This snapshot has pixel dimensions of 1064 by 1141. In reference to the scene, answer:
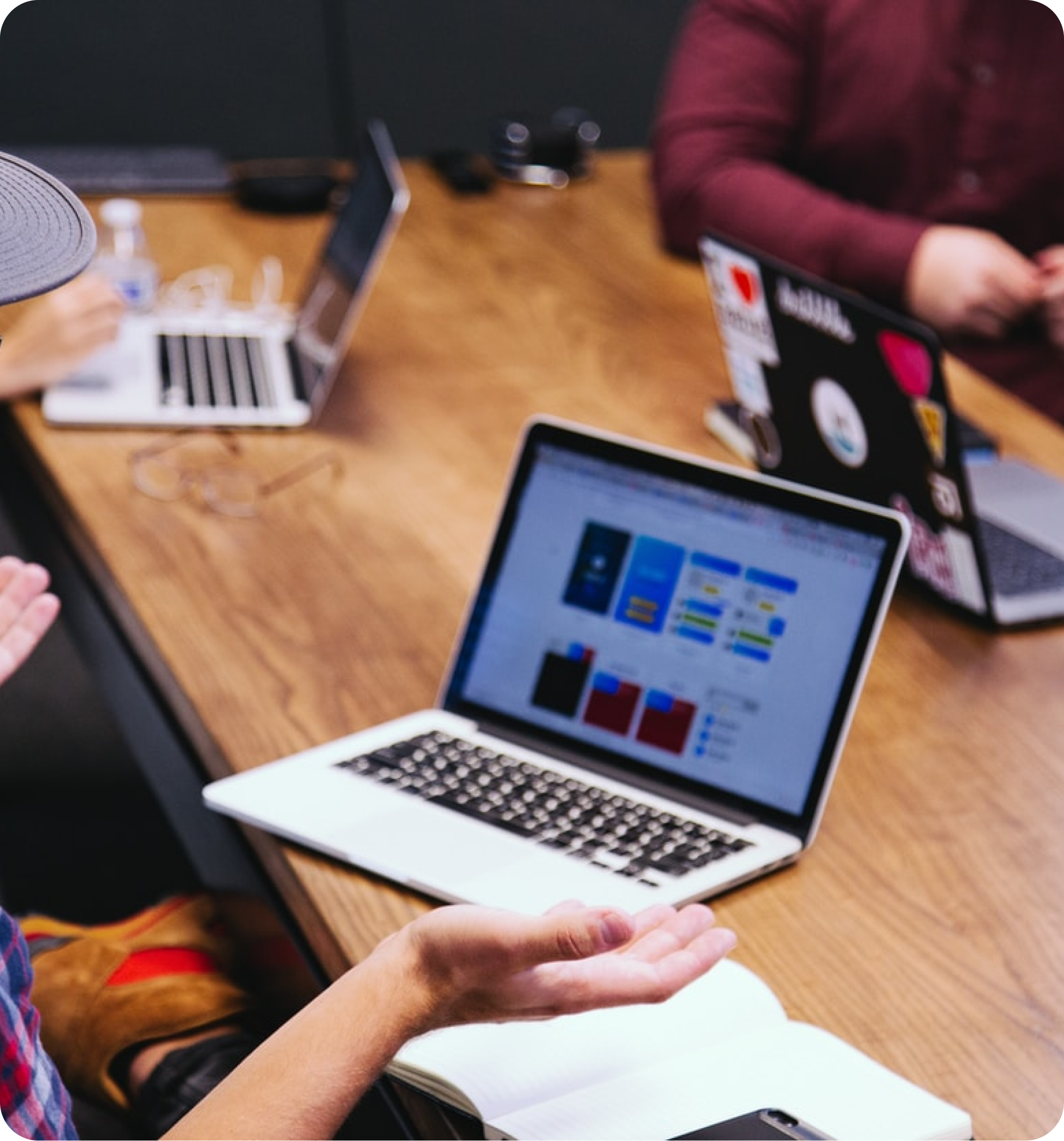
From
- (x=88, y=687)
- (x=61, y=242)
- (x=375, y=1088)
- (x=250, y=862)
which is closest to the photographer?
(x=61, y=242)

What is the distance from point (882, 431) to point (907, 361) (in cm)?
8

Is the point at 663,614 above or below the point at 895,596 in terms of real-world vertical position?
above

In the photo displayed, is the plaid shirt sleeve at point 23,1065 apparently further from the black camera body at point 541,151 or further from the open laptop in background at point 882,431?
the black camera body at point 541,151

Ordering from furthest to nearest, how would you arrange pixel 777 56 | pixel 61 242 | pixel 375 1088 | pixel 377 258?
pixel 777 56
pixel 377 258
pixel 375 1088
pixel 61 242

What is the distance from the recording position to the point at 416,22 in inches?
141

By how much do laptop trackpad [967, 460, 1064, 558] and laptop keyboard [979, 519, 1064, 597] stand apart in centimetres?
2

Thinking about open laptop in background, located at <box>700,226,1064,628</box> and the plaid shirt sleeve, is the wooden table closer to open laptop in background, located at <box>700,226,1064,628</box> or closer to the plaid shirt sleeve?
open laptop in background, located at <box>700,226,1064,628</box>

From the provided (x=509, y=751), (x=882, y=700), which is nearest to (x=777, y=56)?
(x=882, y=700)

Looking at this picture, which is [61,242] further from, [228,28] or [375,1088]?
[228,28]

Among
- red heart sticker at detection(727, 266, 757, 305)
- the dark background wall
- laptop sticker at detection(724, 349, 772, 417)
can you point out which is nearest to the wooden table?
laptop sticker at detection(724, 349, 772, 417)

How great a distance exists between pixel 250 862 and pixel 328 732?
4.5 inches

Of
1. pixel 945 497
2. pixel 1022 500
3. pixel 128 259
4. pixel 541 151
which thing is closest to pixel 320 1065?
pixel 945 497

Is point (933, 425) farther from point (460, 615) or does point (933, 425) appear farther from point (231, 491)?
point (231, 491)

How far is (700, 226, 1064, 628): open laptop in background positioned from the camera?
1.27m
